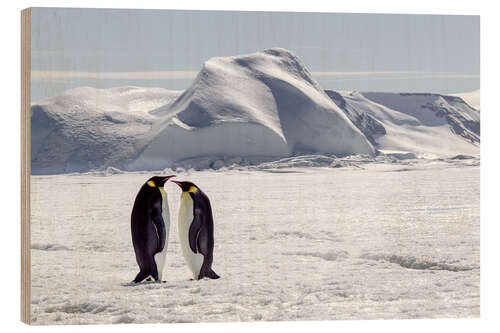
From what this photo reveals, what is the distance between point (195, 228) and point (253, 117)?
52.6 inches

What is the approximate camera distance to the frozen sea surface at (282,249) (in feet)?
24.9

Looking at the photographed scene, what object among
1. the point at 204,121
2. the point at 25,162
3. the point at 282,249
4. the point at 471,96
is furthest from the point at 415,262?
the point at 25,162

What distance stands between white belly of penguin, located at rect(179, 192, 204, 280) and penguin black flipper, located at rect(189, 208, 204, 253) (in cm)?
3

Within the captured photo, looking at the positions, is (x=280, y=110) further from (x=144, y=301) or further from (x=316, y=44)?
(x=144, y=301)

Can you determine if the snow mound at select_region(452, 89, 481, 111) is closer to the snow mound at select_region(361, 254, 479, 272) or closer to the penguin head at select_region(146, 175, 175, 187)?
the snow mound at select_region(361, 254, 479, 272)

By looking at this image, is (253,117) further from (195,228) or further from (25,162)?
(25,162)

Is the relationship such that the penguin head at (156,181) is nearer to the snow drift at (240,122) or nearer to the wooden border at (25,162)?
the snow drift at (240,122)

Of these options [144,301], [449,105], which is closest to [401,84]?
[449,105]

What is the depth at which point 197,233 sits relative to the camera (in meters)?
Result: 7.88

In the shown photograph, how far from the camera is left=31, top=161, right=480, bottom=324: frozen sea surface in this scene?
24.9 feet

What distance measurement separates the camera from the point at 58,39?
7648 millimetres

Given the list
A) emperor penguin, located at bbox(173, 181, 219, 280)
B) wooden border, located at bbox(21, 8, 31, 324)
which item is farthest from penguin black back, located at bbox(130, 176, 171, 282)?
wooden border, located at bbox(21, 8, 31, 324)

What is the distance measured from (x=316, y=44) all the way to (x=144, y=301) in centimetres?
291

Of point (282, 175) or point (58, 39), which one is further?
point (282, 175)
